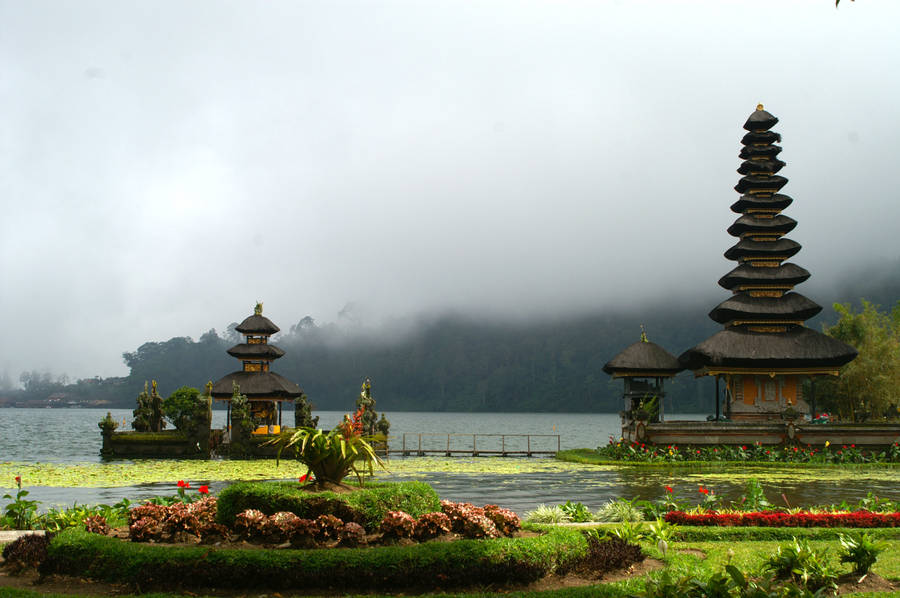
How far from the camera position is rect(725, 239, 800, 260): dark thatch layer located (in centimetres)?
4784

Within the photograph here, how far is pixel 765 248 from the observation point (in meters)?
48.1

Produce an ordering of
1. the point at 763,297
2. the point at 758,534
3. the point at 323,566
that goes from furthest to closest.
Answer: the point at 763,297
the point at 758,534
the point at 323,566

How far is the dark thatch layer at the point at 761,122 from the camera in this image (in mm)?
50594

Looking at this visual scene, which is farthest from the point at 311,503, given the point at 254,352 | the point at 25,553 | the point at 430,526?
the point at 254,352

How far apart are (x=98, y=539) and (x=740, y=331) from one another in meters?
42.4

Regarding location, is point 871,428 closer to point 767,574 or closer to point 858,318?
point 858,318

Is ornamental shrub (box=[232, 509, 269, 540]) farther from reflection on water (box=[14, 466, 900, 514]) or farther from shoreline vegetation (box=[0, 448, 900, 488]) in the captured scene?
shoreline vegetation (box=[0, 448, 900, 488])

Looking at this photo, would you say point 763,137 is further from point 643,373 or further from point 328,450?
point 328,450

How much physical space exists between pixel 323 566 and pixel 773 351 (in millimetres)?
39746

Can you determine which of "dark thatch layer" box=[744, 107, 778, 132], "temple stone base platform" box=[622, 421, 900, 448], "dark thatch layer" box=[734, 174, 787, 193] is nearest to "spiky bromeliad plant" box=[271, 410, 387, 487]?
"temple stone base platform" box=[622, 421, 900, 448]

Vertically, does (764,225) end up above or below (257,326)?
above

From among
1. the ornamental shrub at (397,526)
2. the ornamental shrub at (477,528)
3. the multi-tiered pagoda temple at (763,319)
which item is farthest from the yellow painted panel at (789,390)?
the ornamental shrub at (397,526)

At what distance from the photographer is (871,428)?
3997cm

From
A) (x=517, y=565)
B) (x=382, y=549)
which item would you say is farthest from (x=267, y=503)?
(x=517, y=565)
